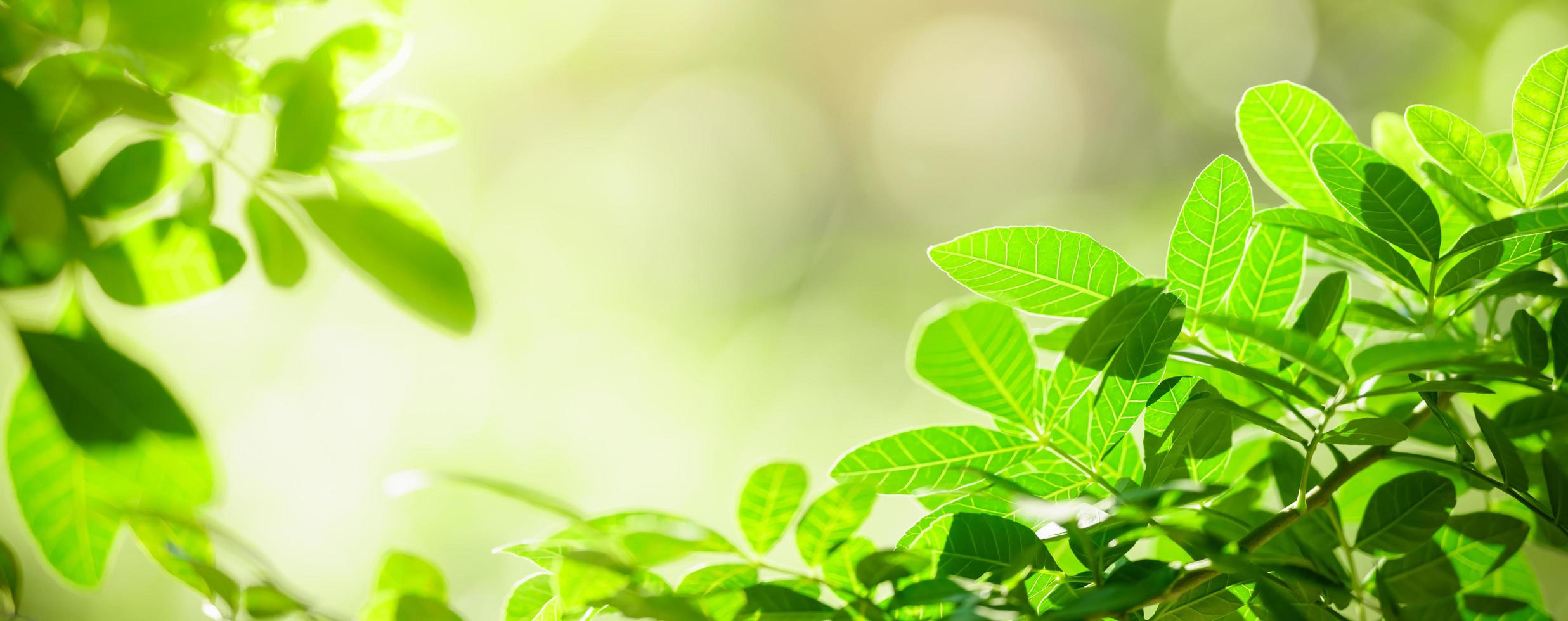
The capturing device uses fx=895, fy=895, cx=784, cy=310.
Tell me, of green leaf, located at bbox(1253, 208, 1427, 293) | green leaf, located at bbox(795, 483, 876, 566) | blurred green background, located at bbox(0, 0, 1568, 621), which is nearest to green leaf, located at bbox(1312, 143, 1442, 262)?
green leaf, located at bbox(1253, 208, 1427, 293)

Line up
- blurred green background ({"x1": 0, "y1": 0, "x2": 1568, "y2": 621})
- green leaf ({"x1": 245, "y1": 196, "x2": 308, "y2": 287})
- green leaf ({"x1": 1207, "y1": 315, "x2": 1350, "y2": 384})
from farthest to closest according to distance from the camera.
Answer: blurred green background ({"x1": 0, "y1": 0, "x2": 1568, "y2": 621}), green leaf ({"x1": 245, "y1": 196, "x2": 308, "y2": 287}), green leaf ({"x1": 1207, "y1": 315, "x2": 1350, "y2": 384})

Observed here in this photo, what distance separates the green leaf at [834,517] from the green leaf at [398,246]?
3.7 inches

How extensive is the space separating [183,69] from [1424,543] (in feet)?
1.20

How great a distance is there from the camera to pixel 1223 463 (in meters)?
0.25

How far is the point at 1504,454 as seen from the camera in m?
0.23

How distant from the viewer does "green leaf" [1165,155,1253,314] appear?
23 centimetres

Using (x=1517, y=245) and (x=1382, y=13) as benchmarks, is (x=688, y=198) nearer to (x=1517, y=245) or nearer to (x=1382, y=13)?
(x=1382, y=13)

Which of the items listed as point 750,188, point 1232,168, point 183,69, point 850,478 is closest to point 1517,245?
point 1232,168

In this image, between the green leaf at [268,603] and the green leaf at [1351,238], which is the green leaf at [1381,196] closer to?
the green leaf at [1351,238]

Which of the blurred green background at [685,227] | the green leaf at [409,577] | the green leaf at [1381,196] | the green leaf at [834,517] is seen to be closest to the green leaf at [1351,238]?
the green leaf at [1381,196]

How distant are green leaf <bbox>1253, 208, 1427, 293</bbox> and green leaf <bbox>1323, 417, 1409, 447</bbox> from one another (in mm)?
48

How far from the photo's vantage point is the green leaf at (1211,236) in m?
0.23

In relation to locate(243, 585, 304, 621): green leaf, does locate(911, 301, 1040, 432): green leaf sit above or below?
above

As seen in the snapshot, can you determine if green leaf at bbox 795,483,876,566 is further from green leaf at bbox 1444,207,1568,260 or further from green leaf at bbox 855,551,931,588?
green leaf at bbox 1444,207,1568,260
